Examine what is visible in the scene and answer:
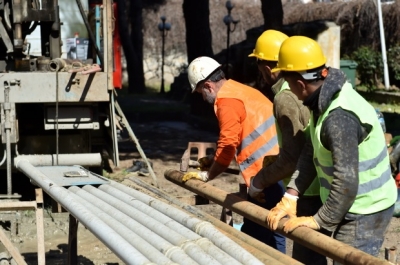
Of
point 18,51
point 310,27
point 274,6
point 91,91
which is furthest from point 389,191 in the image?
point 310,27

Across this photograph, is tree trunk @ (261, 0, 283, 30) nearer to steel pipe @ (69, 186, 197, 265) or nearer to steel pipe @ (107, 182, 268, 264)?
steel pipe @ (69, 186, 197, 265)

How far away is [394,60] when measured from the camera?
71.9ft

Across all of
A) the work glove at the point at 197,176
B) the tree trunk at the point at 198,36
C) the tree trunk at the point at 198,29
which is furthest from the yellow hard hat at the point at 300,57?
the tree trunk at the point at 198,29

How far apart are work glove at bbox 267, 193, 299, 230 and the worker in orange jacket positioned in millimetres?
963

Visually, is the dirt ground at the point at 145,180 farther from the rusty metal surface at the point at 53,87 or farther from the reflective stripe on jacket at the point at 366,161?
the reflective stripe on jacket at the point at 366,161

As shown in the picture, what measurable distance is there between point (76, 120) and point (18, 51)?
1065mm

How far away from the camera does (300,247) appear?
4355 millimetres

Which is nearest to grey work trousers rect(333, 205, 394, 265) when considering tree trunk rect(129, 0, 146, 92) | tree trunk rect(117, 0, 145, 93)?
tree trunk rect(117, 0, 145, 93)

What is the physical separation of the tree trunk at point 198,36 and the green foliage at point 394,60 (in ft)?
20.5

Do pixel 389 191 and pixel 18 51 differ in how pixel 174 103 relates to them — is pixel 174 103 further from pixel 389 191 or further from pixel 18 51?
pixel 389 191

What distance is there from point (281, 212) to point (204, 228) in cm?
39

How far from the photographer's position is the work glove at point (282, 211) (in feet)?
12.6

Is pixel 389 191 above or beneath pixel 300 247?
above

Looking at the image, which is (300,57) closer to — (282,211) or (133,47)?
(282,211)
